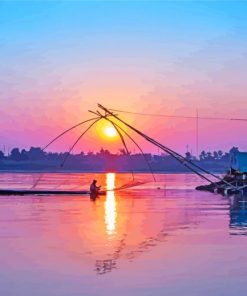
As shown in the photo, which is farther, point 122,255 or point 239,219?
point 239,219

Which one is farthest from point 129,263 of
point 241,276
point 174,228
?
point 174,228

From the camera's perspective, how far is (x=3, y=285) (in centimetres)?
1259

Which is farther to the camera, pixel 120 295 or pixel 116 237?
pixel 116 237

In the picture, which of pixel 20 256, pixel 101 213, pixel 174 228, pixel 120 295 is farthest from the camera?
pixel 101 213

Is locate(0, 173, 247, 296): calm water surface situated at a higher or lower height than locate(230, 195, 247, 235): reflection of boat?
lower

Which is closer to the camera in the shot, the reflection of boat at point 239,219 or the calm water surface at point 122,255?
the calm water surface at point 122,255

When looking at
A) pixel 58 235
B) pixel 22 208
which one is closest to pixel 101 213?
pixel 22 208

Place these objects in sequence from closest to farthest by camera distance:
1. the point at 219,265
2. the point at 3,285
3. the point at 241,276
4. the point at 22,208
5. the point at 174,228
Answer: the point at 3,285, the point at 241,276, the point at 219,265, the point at 174,228, the point at 22,208

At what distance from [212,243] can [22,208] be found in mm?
15368

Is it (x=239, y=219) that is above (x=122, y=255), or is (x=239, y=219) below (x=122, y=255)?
above

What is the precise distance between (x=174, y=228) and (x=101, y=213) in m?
7.37

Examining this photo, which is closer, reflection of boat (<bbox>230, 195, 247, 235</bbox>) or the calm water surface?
the calm water surface

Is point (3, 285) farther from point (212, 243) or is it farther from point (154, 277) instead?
point (212, 243)

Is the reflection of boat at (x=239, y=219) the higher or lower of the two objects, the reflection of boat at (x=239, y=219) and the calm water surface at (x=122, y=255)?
the higher
